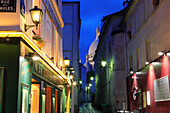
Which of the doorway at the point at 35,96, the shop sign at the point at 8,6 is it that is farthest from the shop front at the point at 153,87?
the shop sign at the point at 8,6

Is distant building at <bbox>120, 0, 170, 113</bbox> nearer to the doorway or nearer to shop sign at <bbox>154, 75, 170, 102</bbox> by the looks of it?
shop sign at <bbox>154, 75, 170, 102</bbox>

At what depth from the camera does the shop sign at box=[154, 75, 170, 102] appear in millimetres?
14701

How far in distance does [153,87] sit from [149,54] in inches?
107

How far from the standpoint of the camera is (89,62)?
119000 mm

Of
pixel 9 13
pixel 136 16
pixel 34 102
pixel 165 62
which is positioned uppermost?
pixel 136 16

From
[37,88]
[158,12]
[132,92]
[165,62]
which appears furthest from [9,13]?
[132,92]

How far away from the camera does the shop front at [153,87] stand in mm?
15005

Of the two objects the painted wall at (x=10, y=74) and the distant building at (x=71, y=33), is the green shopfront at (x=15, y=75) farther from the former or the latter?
the distant building at (x=71, y=33)

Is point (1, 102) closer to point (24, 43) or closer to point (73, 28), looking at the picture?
point (24, 43)

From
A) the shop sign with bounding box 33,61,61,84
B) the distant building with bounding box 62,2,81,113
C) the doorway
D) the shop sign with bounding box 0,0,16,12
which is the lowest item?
the doorway

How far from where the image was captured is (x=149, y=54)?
1967cm

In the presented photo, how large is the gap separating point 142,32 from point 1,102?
15333 mm

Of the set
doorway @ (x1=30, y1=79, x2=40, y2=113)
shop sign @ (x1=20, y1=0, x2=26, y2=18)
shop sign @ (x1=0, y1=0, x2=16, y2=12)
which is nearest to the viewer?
shop sign @ (x1=0, y1=0, x2=16, y2=12)

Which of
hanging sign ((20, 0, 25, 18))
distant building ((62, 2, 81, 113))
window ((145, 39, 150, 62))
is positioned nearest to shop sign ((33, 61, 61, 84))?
hanging sign ((20, 0, 25, 18))
